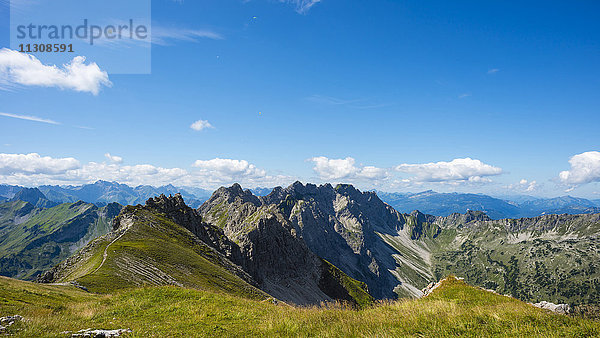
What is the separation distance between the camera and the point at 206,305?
2042 centimetres

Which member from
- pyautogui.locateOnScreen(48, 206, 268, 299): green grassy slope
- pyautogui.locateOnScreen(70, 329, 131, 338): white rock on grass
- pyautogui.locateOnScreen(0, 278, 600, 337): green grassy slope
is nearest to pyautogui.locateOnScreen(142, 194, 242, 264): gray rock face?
pyautogui.locateOnScreen(48, 206, 268, 299): green grassy slope

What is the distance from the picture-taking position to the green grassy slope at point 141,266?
41.0 metres

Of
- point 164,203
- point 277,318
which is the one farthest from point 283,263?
point 277,318

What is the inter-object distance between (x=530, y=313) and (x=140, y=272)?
168ft

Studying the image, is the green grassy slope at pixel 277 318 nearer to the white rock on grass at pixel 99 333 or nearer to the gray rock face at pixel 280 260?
the white rock on grass at pixel 99 333

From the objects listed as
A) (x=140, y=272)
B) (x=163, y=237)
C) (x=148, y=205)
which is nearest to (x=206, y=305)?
(x=140, y=272)

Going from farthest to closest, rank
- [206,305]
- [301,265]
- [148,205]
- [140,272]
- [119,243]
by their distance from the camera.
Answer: [301,265]
[148,205]
[119,243]
[140,272]
[206,305]

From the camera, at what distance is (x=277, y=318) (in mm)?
15820

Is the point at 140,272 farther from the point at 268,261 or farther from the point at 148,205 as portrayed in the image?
the point at 268,261

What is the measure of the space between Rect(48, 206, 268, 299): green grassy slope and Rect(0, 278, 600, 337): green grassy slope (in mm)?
17909

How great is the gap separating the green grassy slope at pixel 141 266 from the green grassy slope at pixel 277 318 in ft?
58.8

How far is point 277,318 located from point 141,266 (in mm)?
42877

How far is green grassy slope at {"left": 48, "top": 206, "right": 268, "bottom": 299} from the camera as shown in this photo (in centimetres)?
4100

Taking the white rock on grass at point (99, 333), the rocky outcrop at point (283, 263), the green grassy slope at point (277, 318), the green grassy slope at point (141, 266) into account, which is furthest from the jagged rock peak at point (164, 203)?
the white rock on grass at point (99, 333)
